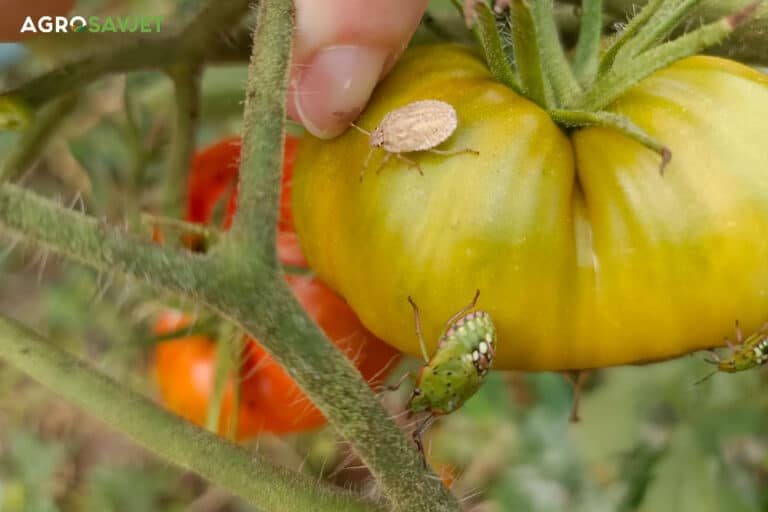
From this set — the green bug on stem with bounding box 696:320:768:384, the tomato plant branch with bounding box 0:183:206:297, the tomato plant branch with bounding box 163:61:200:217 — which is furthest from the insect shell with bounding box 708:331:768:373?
the tomato plant branch with bounding box 163:61:200:217

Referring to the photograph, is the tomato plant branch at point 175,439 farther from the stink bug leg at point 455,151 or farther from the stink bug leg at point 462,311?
the stink bug leg at point 455,151

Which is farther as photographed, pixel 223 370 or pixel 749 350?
pixel 223 370

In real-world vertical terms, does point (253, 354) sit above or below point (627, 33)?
below

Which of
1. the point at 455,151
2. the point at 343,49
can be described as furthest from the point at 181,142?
the point at 455,151

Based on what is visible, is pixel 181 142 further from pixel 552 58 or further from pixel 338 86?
pixel 552 58

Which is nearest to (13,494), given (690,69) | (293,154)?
(293,154)

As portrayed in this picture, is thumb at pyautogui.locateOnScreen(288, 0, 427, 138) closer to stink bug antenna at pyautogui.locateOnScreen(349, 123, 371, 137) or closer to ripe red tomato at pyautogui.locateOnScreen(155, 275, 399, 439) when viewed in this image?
stink bug antenna at pyautogui.locateOnScreen(349, 123, 371, 137)
